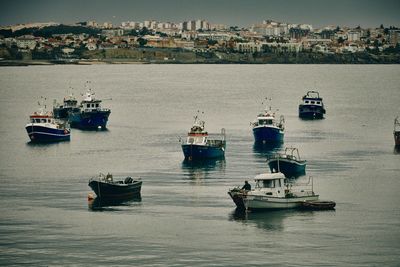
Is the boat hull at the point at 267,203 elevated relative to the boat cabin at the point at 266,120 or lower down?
lower down

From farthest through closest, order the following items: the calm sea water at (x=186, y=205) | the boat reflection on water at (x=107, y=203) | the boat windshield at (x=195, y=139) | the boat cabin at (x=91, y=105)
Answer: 1. the boat cabin at (x=91, y=105)
2. the boat windshield at (x=195, y=139)
3. the boat reflection on water at (x=107, y=203)
4. the calm sea water at (x=186, y=205)

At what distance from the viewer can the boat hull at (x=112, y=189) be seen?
5044 centimetres

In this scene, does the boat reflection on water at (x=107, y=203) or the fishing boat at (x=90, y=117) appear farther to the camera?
the fishing boat at (x=90, y=117)

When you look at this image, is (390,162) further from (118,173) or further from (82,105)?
(82,105)

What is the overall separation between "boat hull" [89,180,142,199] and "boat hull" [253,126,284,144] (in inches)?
1137

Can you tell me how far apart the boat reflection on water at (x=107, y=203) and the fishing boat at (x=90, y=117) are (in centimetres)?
4456

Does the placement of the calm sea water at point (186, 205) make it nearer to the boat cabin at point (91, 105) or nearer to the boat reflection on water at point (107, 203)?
the boat reflection on water at point (107, 203)

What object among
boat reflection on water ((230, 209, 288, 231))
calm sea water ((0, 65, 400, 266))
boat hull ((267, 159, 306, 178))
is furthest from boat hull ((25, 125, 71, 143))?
boat reflection on water ((230, 209, 288, 231))

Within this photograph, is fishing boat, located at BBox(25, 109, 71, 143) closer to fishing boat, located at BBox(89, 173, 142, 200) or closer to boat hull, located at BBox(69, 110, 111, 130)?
boat hull, located at BBox(69, 110, 111, 130)

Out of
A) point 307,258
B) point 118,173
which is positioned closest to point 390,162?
point 118,173

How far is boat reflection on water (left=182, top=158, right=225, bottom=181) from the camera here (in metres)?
61.6

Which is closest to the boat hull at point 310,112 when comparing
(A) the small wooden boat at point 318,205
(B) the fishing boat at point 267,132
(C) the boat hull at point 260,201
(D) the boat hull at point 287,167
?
(B) the fishing boat at point 267,132

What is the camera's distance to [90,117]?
9594 centimetres

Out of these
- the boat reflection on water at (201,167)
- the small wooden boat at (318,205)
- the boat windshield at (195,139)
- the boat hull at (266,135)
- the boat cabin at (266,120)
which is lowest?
the small wooden boat at (318,205)
